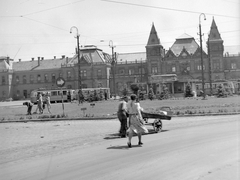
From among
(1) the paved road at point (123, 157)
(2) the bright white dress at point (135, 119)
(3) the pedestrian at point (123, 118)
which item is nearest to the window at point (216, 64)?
(1) the paved road at point (123, 157)

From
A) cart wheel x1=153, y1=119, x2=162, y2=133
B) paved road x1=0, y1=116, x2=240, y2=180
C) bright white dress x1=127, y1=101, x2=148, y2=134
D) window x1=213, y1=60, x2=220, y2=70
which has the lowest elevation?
paved road x1=0, y1=116, x2=240, y2=180

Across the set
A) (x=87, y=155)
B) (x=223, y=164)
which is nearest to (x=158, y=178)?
(x=223, y=164)

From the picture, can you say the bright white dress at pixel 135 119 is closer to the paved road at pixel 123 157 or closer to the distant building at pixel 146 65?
the paved road at pixel 123 157

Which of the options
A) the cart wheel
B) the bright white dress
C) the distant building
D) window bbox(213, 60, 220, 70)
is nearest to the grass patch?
the cart wheel

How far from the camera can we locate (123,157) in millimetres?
9148

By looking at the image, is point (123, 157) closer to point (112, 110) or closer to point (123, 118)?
point (123, 118)

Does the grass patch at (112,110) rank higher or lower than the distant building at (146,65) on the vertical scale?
lower

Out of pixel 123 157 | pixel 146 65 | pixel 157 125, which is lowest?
pixel 123 157

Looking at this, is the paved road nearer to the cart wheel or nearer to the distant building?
the cart wheel

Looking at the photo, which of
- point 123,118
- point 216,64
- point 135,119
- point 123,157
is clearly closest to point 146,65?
point 216,64

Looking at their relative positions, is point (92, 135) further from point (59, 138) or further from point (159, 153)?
point (159, 153)

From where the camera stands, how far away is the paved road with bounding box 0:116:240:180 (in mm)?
7337

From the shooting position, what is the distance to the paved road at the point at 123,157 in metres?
7.34

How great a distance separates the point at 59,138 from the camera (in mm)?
14156
